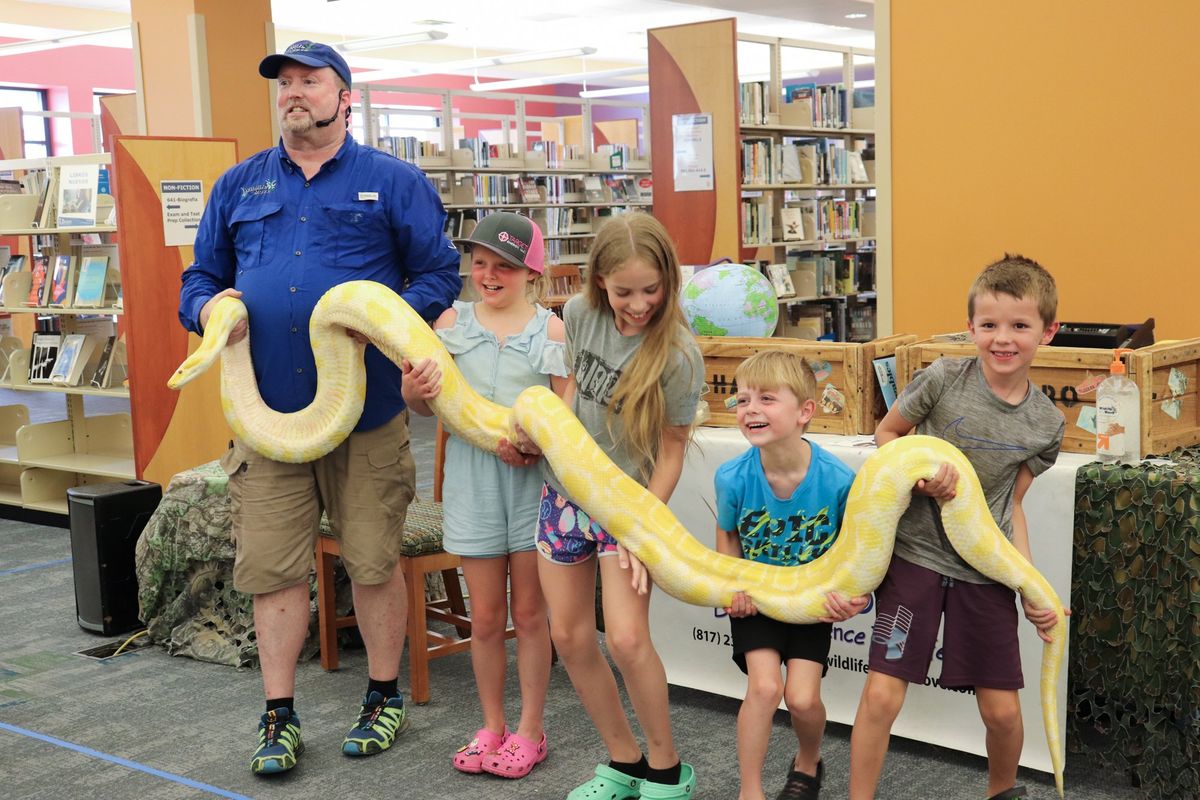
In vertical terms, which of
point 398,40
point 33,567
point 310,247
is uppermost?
point 398,40

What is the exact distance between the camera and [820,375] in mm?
3406

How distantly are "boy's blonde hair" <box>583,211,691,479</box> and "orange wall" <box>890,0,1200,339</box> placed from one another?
256 cm

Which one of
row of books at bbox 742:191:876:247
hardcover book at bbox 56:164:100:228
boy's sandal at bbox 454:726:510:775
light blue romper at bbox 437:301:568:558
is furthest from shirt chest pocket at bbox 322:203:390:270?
row of books at bbox 742:191:876:247

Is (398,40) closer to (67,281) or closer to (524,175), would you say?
(524,175)

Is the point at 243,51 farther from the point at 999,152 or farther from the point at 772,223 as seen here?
the point at 999,152

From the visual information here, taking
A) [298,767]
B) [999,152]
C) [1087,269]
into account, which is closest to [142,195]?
[298,767]

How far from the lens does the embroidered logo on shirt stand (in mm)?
3125

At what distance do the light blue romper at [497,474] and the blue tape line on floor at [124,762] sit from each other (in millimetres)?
852

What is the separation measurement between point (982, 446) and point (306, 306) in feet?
5.60

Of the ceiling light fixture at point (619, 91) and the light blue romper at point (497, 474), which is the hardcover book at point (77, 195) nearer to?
the light blue romper at point (497, 474)

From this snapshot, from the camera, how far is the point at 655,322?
2.61m

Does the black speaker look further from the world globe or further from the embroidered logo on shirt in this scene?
the world globe

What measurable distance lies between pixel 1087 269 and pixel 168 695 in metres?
3.63

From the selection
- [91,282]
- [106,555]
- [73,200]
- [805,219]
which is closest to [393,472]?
[106,555]
